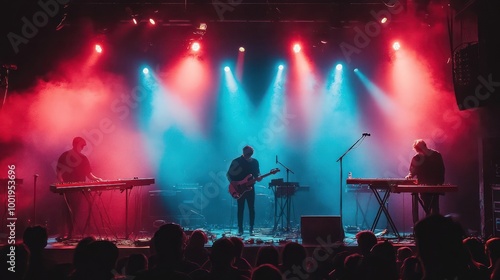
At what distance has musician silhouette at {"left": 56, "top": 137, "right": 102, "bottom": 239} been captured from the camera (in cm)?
978

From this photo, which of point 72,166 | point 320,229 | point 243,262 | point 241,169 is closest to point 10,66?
point 72,166

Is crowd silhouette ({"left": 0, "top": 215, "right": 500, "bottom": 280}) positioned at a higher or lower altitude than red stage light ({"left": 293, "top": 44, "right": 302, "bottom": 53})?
lower

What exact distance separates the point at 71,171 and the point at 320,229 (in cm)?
580

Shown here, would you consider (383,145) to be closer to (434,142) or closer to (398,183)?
(434,142)

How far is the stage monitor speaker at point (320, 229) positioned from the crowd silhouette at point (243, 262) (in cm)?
315

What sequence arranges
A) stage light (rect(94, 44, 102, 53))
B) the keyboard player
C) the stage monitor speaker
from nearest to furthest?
the stage monitor speaker < the keyboard player < stage light (rect(94, 44, 102, 53))

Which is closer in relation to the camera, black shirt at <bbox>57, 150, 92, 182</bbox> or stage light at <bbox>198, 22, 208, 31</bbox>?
black shirt at <bbox>57, 150, 92, 182</bbox>

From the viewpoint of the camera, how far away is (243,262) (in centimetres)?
491

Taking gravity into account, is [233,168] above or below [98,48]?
below

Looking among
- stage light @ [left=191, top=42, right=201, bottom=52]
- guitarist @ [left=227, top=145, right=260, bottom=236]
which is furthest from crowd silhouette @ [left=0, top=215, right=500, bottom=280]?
stage light @ [left=191, top=42, right=201, bottom=52]

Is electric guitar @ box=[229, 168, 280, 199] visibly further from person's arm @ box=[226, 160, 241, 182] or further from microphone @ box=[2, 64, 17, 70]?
microphone @ box=[2, 64, 17, 70]

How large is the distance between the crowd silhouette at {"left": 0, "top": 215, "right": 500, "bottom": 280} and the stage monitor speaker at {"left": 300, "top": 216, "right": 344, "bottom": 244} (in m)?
3.15

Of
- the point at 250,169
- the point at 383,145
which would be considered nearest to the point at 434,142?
the point at 383,145

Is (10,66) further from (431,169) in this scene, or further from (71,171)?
(431,169)
